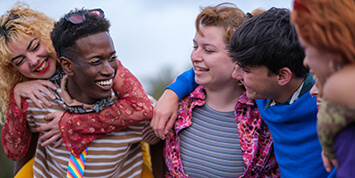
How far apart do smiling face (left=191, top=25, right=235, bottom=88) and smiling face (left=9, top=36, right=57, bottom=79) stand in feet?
3.37

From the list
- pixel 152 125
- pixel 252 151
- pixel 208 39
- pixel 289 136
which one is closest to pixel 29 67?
pixel 152 125

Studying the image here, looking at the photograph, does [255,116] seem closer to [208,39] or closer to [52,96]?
[208,39]

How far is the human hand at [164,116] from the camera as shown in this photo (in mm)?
2357

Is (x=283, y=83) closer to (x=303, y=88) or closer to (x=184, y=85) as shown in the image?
(x=303, y=88)

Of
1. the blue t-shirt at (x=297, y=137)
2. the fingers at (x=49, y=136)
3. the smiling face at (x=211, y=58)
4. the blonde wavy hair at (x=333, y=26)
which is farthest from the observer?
the fingers at (x=49, y=136)

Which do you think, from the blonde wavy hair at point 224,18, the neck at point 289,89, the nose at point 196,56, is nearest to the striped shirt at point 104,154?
the nose at point 196,56

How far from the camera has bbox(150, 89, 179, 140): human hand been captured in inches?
92.8

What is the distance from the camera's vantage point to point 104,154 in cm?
240

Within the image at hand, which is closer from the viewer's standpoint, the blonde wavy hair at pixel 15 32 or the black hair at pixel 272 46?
the black hair at pixel 272 46

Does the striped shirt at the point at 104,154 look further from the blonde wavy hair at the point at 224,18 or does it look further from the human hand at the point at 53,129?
the blonde wavy hair at the point at 224,18

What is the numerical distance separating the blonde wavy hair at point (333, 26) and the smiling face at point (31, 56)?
6.28 ft

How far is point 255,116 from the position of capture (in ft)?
7.77

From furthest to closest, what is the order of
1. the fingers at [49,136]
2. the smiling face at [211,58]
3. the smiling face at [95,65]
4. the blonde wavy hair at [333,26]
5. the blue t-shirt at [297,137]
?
the fingers at [49,136]
the smiling face at [211,58]
the smiling face at [95,65]
the blue t-shirt at [297,137]
the blonde wavy hair at [333,26]

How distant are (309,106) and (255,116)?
0.49 m
